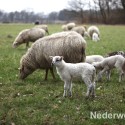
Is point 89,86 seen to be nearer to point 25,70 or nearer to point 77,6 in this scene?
point 25,70

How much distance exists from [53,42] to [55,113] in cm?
397

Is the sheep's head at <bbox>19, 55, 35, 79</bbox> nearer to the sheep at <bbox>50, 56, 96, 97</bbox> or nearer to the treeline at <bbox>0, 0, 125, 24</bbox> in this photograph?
the sheep at <bbox>50, 56, 96, 97</bbox>

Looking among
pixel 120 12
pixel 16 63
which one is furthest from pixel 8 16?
pixel 16 63

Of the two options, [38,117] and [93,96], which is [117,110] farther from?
[38,117]

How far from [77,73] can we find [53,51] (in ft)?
8.75

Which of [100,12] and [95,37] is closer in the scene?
[95,37]

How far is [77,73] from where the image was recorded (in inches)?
340

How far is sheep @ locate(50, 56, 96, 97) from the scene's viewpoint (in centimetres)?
850

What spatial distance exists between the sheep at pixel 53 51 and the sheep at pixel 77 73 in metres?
2.09

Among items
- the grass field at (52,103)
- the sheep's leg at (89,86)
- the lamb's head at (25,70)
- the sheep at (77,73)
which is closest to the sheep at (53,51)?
the lamb's head at (25,70)

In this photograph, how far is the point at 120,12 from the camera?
251 feet

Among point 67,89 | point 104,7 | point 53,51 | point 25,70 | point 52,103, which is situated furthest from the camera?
point 104,7

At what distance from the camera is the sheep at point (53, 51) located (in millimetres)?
10930

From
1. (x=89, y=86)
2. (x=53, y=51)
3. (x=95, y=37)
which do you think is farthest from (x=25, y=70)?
(x=95, y=37)
